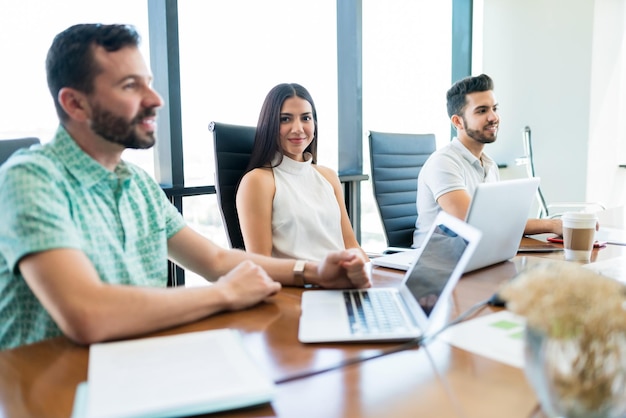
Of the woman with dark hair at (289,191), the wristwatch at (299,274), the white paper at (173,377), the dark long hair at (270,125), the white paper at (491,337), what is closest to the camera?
the white paper at (173,377)

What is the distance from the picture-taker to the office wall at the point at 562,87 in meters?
3.79

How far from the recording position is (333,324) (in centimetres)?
95

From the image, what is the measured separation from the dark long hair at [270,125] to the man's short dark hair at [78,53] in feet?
2.85

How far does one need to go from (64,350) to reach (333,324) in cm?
46

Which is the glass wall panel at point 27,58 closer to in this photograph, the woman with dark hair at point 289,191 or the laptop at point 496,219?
the woman with dark hair at point 289,191

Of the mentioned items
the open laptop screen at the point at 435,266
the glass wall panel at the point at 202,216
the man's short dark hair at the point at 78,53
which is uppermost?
the man's short dark hair at the point at 78,53

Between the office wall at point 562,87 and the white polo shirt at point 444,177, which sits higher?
the office wall at point 562,87

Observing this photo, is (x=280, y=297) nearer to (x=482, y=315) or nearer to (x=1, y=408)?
(x=482, y=315)

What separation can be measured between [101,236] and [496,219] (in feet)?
3.07

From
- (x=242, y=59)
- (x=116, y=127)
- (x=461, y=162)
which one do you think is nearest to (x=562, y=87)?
(x=461, y=162)

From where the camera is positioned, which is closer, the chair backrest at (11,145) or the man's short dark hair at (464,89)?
the chair backrest at (11,145)

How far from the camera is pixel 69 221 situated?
0.98 meters

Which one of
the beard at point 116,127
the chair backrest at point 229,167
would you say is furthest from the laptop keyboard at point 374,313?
the chair backrest at point 229,167

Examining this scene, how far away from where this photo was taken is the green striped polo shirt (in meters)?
0.93
